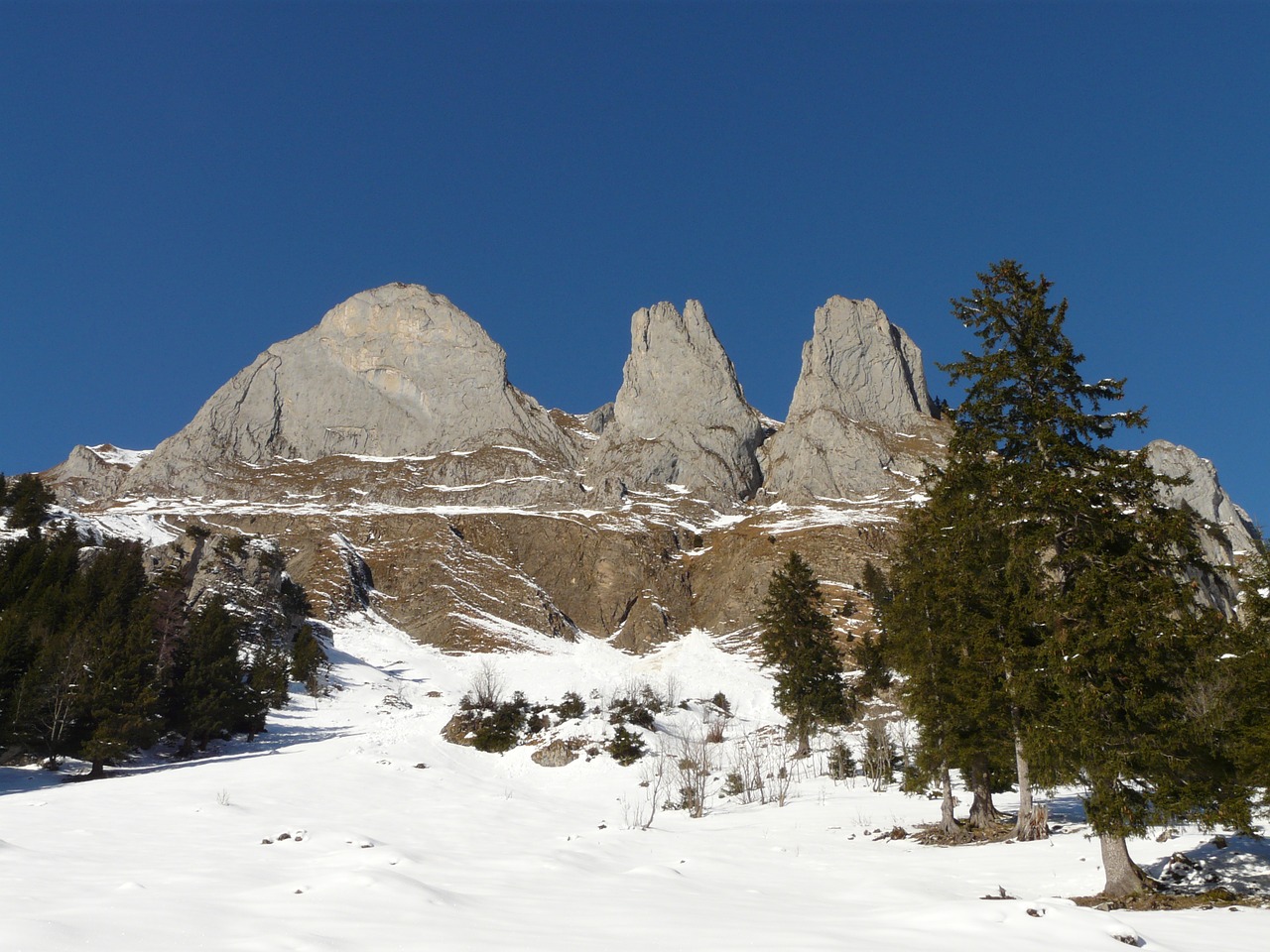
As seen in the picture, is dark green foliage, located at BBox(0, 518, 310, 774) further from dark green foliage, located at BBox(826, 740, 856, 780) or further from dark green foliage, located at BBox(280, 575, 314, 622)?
dark green foliage, located at BBox(280, 575, 314, 622)

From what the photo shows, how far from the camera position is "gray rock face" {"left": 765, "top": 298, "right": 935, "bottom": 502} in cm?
15988

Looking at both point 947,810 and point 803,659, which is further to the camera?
point 803,659

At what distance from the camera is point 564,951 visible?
6145mm

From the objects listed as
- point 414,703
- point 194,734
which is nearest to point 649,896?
point 194,734

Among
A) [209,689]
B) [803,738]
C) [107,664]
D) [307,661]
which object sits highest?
[307,661]

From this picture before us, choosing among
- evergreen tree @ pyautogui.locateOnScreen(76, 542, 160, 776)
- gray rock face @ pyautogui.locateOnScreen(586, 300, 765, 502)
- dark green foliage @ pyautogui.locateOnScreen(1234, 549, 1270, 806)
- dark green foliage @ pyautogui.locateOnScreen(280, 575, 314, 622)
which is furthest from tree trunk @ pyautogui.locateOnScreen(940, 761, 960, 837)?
gray rock face @ pyautogui.locateOnScreen(586, 300, 765, 502)

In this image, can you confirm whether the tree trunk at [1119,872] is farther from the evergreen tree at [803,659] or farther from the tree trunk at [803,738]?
the evergreen tree at [803,659]

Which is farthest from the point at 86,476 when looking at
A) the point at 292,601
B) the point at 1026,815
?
the point at 1026,815

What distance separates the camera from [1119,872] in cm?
1176

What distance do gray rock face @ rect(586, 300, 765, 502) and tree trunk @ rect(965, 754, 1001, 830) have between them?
135m

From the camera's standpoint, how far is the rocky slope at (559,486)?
117m

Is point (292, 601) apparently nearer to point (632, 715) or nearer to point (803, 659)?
point (632, 715)

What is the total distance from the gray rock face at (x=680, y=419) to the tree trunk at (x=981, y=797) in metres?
135

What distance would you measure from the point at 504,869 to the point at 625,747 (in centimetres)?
2197
